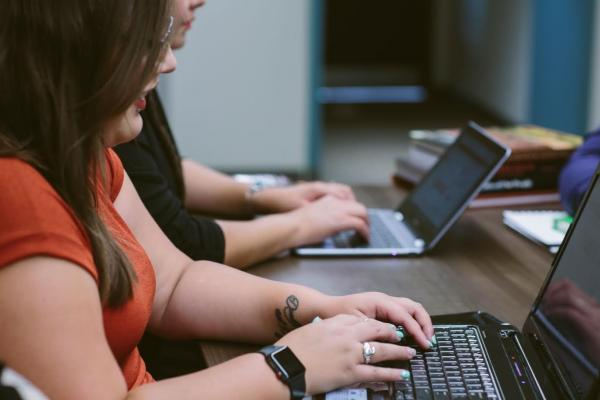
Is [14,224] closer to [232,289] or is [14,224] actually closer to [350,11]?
[232,289]

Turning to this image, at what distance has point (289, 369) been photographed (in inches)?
36.9

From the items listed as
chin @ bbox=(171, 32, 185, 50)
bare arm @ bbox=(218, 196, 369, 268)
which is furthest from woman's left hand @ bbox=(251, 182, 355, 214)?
chin @ bbox=(171, 32, 185, 50)

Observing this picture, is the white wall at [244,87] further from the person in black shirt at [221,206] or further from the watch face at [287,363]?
the watch face at [287,363]

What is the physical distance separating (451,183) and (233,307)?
1.89 ft

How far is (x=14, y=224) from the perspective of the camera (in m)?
0.79

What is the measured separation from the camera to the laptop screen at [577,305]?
0.88 meters

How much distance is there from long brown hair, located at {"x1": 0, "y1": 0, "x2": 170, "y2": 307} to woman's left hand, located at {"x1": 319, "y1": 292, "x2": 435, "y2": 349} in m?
0.34

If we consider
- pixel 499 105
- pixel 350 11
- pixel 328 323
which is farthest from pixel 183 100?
pixel 350 11

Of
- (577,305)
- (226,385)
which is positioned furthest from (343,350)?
(577,305)

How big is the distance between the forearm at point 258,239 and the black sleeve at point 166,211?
0.06 ft

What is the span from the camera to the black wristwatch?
3.04 feet

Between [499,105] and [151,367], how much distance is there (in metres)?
5.27

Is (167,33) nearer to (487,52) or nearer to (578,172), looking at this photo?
(578,172)

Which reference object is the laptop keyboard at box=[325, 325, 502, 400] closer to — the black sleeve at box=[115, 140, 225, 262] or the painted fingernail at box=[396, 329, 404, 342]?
the painted fingernail at box=[396, 329, 404, 342]
